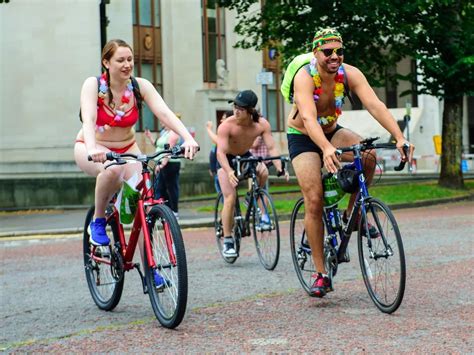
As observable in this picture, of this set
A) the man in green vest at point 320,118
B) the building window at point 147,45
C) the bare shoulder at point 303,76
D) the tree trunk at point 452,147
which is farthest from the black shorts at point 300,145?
the building window at point 147,45

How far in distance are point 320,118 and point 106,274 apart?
1938 mm

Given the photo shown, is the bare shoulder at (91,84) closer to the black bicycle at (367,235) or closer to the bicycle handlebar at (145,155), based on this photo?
the bicycle handlebar at (145,155)

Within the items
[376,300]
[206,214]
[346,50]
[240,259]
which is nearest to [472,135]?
[346,50]

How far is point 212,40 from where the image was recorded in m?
36.8

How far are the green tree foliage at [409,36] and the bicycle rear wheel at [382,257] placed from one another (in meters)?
16.8

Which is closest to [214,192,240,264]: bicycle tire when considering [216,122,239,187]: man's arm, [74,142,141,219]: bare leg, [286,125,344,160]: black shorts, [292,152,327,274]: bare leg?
[216,122,239,187]: man's arm

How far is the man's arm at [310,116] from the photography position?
21.0 ft

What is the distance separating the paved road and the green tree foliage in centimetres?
1382

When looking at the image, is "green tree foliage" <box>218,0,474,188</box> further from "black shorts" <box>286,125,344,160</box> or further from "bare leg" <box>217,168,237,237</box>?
"black shorts" <box>286,125,344,160</box>

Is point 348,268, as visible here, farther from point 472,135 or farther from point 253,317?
point 472,135

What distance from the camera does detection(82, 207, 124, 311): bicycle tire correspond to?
702 cm

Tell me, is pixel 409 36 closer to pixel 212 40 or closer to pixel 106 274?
pixel 212 40

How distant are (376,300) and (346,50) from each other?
18633 mm

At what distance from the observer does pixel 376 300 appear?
259 inches
